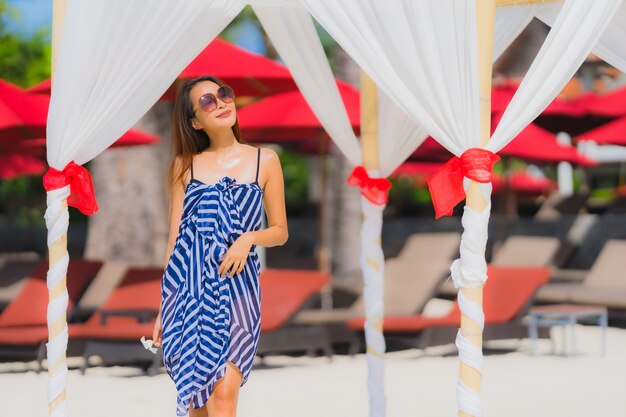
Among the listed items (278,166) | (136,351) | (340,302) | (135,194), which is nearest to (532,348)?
(340,302)

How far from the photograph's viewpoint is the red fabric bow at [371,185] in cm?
640

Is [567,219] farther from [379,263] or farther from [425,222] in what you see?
[379,263]

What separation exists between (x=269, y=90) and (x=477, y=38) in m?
4.99

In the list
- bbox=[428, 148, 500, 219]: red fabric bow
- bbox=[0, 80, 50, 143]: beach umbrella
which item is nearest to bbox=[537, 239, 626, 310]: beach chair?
bbox=[0, 80, 50, 143]: beach umbrella

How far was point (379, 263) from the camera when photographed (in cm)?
657

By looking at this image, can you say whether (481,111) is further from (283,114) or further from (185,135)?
(283,114)

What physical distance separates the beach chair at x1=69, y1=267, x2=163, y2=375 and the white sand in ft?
0.58

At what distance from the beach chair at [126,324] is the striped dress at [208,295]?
442 centimetres

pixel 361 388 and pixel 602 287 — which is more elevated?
pixel 602 287

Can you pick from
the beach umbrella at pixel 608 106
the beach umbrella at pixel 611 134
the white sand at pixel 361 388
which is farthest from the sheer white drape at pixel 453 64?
the beach umbrella at pixel 608 106

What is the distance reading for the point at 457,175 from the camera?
5.24m

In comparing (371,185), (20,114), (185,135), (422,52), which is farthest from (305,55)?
(20,114)

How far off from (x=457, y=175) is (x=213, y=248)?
1.36 meters

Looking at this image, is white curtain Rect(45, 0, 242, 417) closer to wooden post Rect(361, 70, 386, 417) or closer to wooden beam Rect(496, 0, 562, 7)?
wooden post Rect(361, 70, 386, 417)
